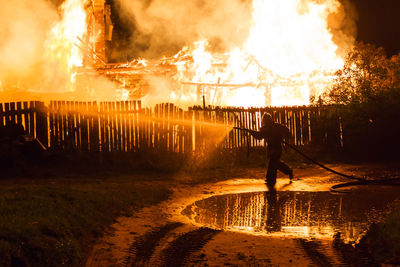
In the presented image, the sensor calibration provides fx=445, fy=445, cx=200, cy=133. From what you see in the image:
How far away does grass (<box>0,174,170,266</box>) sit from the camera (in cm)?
534

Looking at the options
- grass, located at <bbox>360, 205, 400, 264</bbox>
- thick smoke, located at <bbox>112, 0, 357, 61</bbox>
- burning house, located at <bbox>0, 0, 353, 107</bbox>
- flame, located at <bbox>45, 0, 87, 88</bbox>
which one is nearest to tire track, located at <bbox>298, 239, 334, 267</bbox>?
grass, located at <bbox>360, 205, 400, 264</bbox>

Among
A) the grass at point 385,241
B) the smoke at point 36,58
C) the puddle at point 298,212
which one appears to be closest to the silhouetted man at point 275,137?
the puddle at point 298,212

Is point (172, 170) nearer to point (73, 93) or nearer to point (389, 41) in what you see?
point (73, 93)

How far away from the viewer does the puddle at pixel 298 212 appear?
22.9 ft

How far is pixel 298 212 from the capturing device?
8.14m

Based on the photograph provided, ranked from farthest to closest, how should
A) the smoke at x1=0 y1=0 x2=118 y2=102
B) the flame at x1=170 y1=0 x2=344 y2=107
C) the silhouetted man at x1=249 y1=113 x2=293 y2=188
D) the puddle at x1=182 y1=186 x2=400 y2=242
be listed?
1. the smoke at x1=0 y1=0 x2=118 y2=102
2. the flame at x1=170 y1=0 x2=344 y2=107
3. the silhouetted man at x1=249 y1=113 x2=293 y2=188
4. the puddle at x1=182 y1=186 x2=400 y2=242

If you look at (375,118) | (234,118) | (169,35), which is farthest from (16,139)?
(169,35)

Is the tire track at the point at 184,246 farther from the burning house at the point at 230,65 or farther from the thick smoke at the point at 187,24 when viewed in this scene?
the thick smoke at the point at 187,24

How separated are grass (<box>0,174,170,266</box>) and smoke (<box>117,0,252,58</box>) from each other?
24171 mm

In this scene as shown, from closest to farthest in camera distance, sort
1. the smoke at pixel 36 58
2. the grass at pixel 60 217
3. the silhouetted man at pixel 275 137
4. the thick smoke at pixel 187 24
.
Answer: the grass at pixel 60 217
the silhouetted man at pixel 275 137
the smoke at pixel 36 58
the thick smoke at pixel 187 24

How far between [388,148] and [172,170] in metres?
7.99

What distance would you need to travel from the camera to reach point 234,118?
16094 millimetres

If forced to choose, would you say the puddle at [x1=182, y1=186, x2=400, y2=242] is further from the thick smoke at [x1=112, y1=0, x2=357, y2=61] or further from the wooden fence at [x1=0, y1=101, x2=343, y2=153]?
the thick smoke at [x1=112, y1=0, x2=357, y2=61]

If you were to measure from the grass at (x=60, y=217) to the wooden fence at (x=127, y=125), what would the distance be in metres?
3.19
